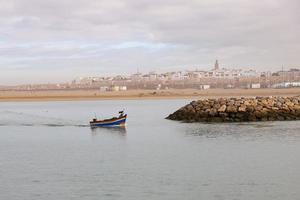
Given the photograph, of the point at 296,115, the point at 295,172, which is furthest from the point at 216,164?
the point at 296,115

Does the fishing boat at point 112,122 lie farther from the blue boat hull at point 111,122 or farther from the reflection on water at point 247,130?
the reflection on water at point 247,130

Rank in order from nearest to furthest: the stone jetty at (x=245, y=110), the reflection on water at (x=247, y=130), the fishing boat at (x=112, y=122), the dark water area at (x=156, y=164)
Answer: the dark water area at (x=156, y=164) → the reflection on water at (x=247, y=130) → the fishing boat at (x=112, y=122) → the stone jetty at (x=245, y=110)

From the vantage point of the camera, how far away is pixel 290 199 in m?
14.7

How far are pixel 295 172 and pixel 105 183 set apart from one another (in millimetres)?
6130

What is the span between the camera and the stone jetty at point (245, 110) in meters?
38.7

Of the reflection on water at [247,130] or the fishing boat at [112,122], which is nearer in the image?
the reflection on water at [247,130]

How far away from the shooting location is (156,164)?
808 inches

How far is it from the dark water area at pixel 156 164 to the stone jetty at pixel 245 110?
3.75 metres

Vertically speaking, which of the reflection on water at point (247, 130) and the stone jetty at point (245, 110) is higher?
the stone jetty at point (245, 110)

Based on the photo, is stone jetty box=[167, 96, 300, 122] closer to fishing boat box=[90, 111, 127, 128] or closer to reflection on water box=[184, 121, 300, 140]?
reflection on water box=[184, 121, 300, 140]

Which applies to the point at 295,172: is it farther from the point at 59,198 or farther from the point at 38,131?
the point at 38,131

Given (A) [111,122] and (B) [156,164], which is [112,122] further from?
(B) [156,164]


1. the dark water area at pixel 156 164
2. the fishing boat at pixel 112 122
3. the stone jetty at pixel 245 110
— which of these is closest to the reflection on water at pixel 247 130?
the dark water area at pixel 156 164

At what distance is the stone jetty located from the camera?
127ft
